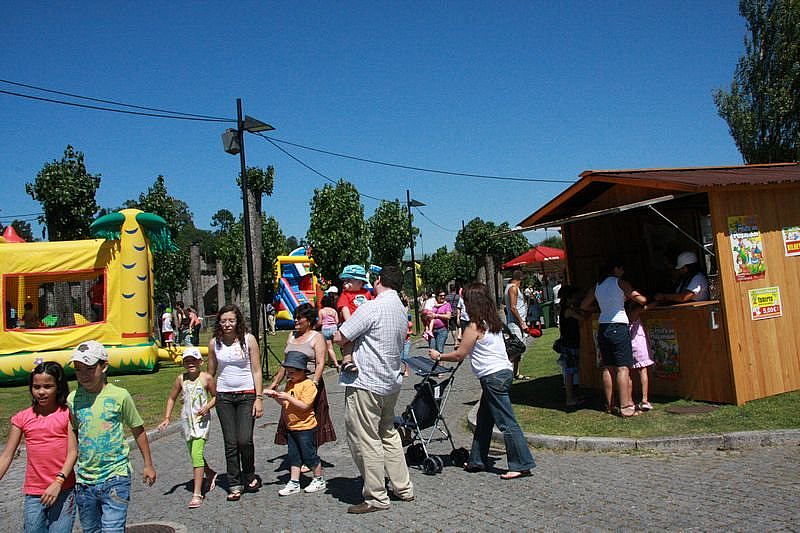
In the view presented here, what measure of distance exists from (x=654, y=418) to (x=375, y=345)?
13.9 ft

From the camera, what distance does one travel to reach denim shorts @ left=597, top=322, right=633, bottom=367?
27.1ft

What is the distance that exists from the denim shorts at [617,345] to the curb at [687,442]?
1219mm

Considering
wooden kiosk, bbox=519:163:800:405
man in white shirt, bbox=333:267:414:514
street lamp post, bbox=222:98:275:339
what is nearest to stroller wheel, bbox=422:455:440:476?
man in white shirt, bbox=333:267:414:514

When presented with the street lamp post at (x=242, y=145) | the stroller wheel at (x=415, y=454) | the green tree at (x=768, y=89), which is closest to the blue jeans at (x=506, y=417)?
the stroller wheel at (x=415, y=454)

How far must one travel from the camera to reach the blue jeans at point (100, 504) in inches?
163

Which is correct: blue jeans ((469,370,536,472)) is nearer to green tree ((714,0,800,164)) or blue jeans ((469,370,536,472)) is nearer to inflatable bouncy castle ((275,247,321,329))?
green tree ((714,0,800,164))

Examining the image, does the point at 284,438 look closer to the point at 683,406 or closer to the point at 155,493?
the point at 155,493

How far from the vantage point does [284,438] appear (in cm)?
677

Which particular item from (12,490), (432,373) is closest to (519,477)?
(432,373)

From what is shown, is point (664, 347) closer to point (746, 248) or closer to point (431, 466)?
point (746, 248)

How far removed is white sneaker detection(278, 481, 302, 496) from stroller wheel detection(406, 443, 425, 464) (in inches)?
48.0

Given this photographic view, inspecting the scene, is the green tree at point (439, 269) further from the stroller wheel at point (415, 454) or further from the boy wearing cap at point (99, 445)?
the boy wearing cap at point (99, 445)

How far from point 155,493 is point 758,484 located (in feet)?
18.7

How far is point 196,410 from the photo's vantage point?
6469mm
